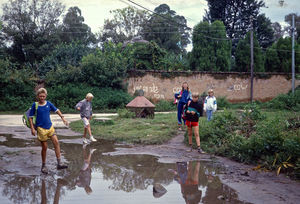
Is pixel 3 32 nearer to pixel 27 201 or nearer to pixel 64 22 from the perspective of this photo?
pixel 64 22

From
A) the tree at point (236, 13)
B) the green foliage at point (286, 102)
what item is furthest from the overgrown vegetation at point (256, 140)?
the tree at point (236, 13)

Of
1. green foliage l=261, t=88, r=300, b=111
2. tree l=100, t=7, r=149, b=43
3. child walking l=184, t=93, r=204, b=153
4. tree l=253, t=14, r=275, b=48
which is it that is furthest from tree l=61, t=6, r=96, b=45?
child walking l=184, t=93, r=204, b=153

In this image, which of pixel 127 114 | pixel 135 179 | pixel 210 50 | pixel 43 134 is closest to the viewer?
pixel 135 179

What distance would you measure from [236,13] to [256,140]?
128ft

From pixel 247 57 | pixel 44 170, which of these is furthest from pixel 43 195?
pixel 247 57

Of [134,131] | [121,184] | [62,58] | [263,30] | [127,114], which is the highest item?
[263,30]

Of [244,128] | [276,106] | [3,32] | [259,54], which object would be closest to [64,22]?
[3,32]

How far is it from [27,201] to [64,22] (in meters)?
48.5

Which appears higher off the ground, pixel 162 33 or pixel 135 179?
pixel 162 33

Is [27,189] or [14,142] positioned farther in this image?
[14,142]

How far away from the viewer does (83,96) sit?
22.7 m

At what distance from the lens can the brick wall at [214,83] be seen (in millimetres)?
24609

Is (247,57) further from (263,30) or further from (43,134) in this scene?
(43,134)

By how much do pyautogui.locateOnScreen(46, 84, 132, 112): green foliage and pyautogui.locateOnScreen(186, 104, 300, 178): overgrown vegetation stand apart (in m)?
13.9
